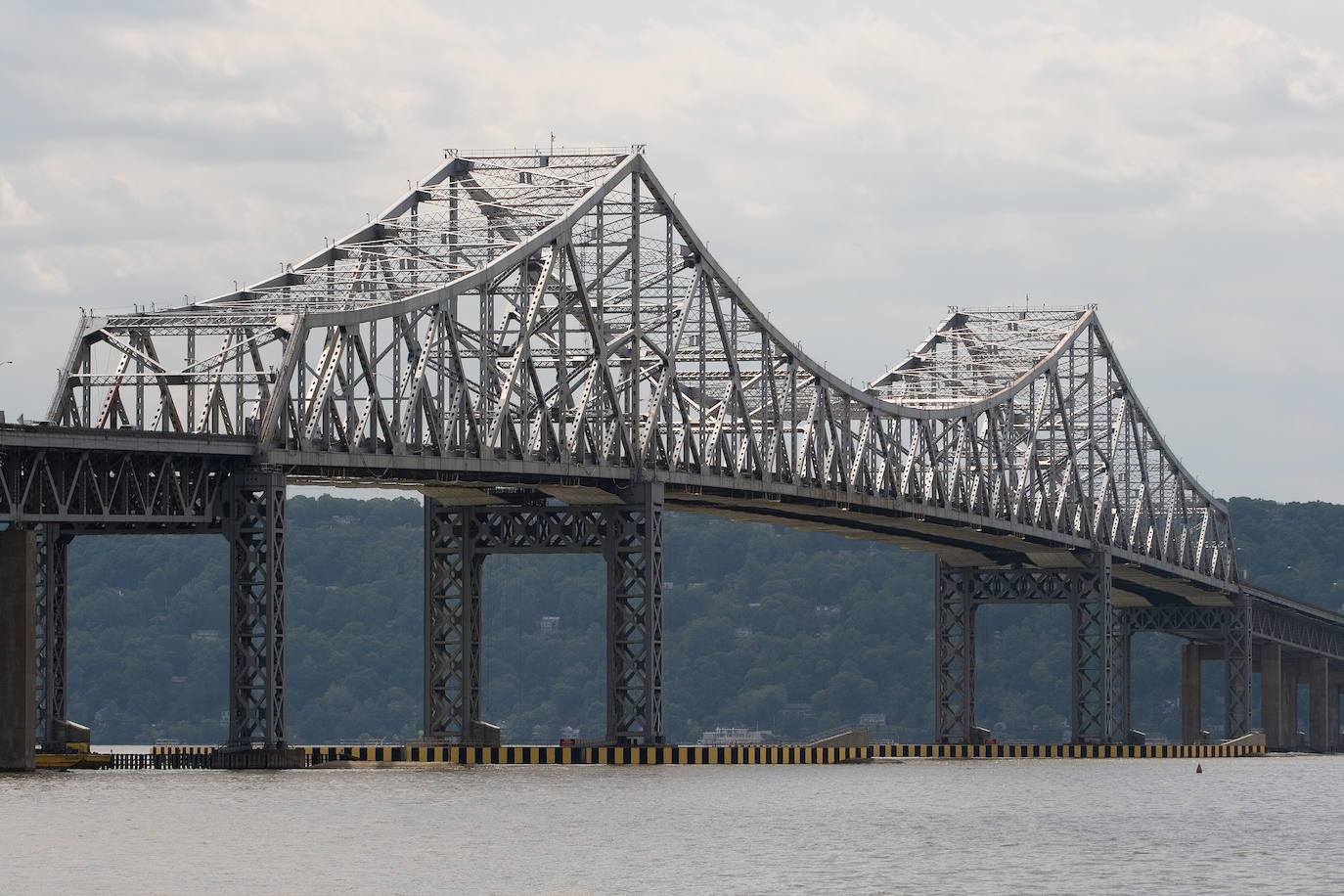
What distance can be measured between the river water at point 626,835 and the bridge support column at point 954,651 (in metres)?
50.1

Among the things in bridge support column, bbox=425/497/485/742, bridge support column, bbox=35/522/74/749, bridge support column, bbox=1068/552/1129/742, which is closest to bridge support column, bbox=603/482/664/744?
bridge support column, bbox=425/497/485/742

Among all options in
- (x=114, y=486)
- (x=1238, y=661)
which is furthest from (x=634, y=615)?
(x=1238, y=661)

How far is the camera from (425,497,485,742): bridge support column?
112562mm

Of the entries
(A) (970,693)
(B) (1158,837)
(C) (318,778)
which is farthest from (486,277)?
(A) (970,693)

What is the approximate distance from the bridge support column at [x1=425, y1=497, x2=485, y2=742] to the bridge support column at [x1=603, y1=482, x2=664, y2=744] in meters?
5.94

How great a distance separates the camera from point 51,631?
9212cm

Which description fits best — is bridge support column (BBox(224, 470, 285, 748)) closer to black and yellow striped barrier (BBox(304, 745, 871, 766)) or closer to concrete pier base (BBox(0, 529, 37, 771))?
concrete pier base (BBox(0, 529, 37, 771))

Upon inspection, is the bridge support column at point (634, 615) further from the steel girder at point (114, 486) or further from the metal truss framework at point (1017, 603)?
the metal truss framework at point (1017, 603)

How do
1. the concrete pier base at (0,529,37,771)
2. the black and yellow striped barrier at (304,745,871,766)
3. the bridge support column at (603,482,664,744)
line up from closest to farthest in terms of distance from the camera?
the concrete pier base at (0,529,37,771), the black and yellow striped barrier at (304,745,871,766), the bridge support column at (603,482,664,744)

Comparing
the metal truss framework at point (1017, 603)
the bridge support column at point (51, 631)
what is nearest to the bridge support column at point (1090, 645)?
the metal truss framework at point (1017, 603)

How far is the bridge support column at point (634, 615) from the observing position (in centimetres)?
10875

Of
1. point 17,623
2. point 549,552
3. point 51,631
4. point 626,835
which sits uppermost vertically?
point 549,552

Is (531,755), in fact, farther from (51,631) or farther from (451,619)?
(51,631)

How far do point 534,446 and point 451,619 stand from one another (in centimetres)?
989
